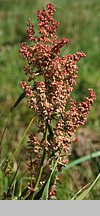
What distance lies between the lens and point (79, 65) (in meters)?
4.62

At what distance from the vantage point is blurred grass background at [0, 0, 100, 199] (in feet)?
10.6

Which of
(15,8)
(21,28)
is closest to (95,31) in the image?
(21,28)

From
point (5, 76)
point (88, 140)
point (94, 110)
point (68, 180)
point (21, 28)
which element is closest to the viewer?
point (68, 180)

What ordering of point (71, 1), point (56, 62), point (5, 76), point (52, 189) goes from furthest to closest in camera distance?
point (71, 1) → point (5, 76) → point (52, 189) → point (56, 62)

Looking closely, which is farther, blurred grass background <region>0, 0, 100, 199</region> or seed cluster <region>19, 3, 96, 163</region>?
blurred grass background <region>0, 0, 100, 199</region>

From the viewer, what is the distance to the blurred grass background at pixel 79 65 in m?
3.24

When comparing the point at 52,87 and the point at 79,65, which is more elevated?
the point at 79,65

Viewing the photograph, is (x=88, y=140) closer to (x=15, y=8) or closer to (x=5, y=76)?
(x=5, y=76)

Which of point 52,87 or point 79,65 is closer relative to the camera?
point 52,87

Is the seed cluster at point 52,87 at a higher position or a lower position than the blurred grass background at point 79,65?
lower

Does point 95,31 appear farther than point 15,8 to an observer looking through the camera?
No

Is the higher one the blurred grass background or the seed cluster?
the blurred grass background

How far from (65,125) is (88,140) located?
2.09 m

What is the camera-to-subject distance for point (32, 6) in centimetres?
770
